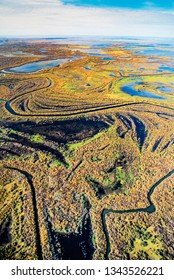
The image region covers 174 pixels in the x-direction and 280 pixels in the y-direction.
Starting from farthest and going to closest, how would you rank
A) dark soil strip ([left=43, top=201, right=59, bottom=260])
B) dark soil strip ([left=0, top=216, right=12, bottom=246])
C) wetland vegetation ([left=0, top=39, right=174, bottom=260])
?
wetland vegetation ([left=0, top=39, right=174, bottom=260]), dark soil strip ([left=0, top=216, right=12, bottom=246]), dark soil strip ([left=43, top=201, right=59, bottom=260])

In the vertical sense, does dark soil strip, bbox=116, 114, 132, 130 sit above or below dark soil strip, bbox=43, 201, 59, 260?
above

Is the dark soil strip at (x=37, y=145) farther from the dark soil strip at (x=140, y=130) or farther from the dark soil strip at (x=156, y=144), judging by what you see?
Answer: the dark soil strip at (x=156, y=144)

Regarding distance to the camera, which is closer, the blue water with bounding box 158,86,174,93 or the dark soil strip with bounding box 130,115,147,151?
the dark soil strip with bounding box 130,115,147,151

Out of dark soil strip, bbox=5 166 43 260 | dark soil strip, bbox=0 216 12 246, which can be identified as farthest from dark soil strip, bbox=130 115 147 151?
dark soil strip, bbox=0 216 12 246

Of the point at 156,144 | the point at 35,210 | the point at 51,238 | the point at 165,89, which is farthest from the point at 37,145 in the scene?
the point at 165,89

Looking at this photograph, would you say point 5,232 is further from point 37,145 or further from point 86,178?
point 37,145

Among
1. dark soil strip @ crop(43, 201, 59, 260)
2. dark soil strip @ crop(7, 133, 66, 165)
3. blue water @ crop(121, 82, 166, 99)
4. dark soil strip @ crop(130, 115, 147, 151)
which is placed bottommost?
dark soil strip @ crop(43, 201, 59, 260)

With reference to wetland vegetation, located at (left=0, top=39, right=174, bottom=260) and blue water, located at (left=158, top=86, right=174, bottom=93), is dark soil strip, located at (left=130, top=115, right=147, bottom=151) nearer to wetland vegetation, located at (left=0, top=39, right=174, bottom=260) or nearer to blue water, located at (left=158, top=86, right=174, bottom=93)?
wetland vegetation, located at (left=0, top=39, right=174, bottom=260)
